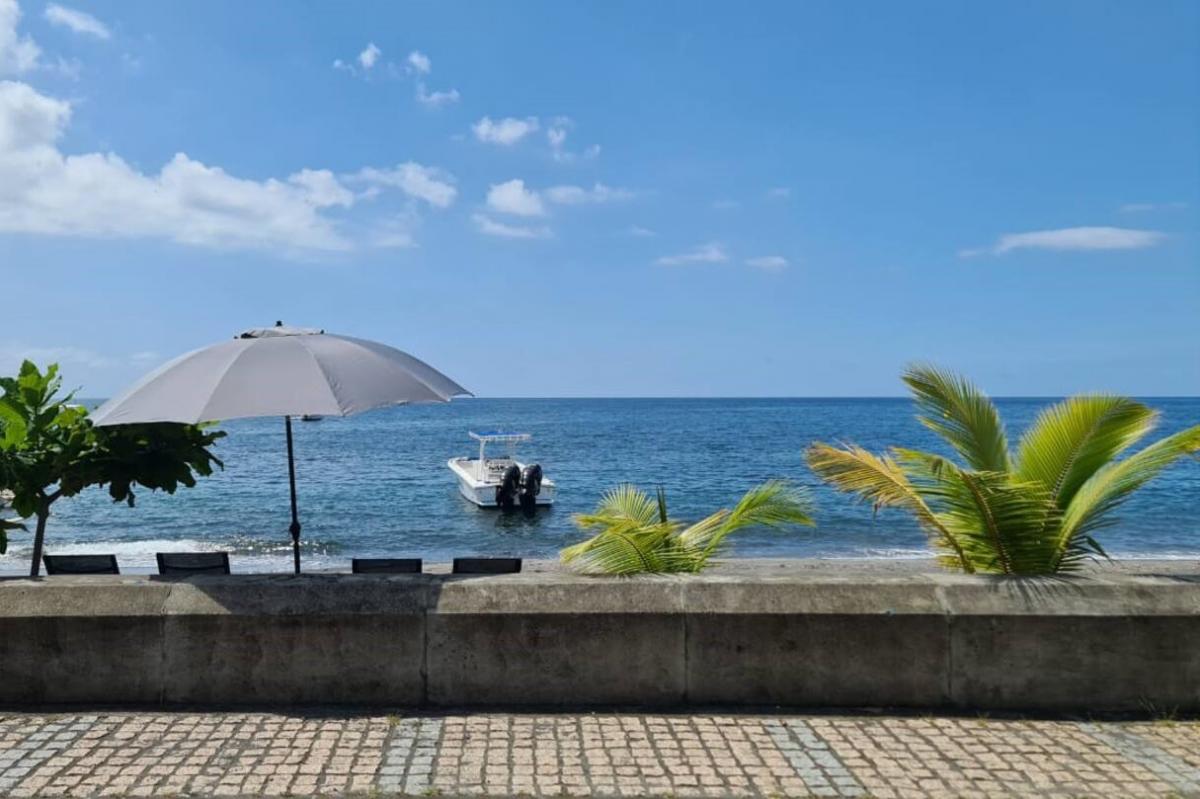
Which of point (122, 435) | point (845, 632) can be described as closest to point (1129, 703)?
A: point (845, 632)

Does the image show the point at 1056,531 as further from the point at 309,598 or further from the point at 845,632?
the point at 309,598

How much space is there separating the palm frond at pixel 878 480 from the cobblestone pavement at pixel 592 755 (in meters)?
1.40

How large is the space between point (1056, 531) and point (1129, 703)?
108 cm

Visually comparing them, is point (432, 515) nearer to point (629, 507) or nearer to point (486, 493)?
point (486, 493)

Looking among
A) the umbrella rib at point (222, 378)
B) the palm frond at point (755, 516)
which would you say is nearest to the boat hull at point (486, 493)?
the palm frond at point (755, 516)

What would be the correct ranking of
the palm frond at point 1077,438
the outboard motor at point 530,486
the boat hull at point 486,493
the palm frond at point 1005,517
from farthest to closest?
the boat hull at point 486,493, the outboard motor at point 530,486, the palm frond at point 1077,438, the palm frond at point 1005,517

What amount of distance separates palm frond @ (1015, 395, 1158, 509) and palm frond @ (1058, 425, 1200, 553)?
0.08 metres

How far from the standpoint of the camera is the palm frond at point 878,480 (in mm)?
5695

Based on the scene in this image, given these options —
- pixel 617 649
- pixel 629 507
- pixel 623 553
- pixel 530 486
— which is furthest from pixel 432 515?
pixel 617 649

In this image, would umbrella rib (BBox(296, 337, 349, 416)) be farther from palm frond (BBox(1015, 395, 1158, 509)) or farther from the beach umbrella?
palm frond (BBox(1015, 395, 1158, 509))

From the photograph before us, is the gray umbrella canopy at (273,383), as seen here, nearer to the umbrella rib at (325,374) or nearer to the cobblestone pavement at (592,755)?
the umbrella rib at (325,374)

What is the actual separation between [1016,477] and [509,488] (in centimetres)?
2714

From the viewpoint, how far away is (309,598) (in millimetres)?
4898

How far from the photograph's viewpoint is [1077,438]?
5.67 meters
